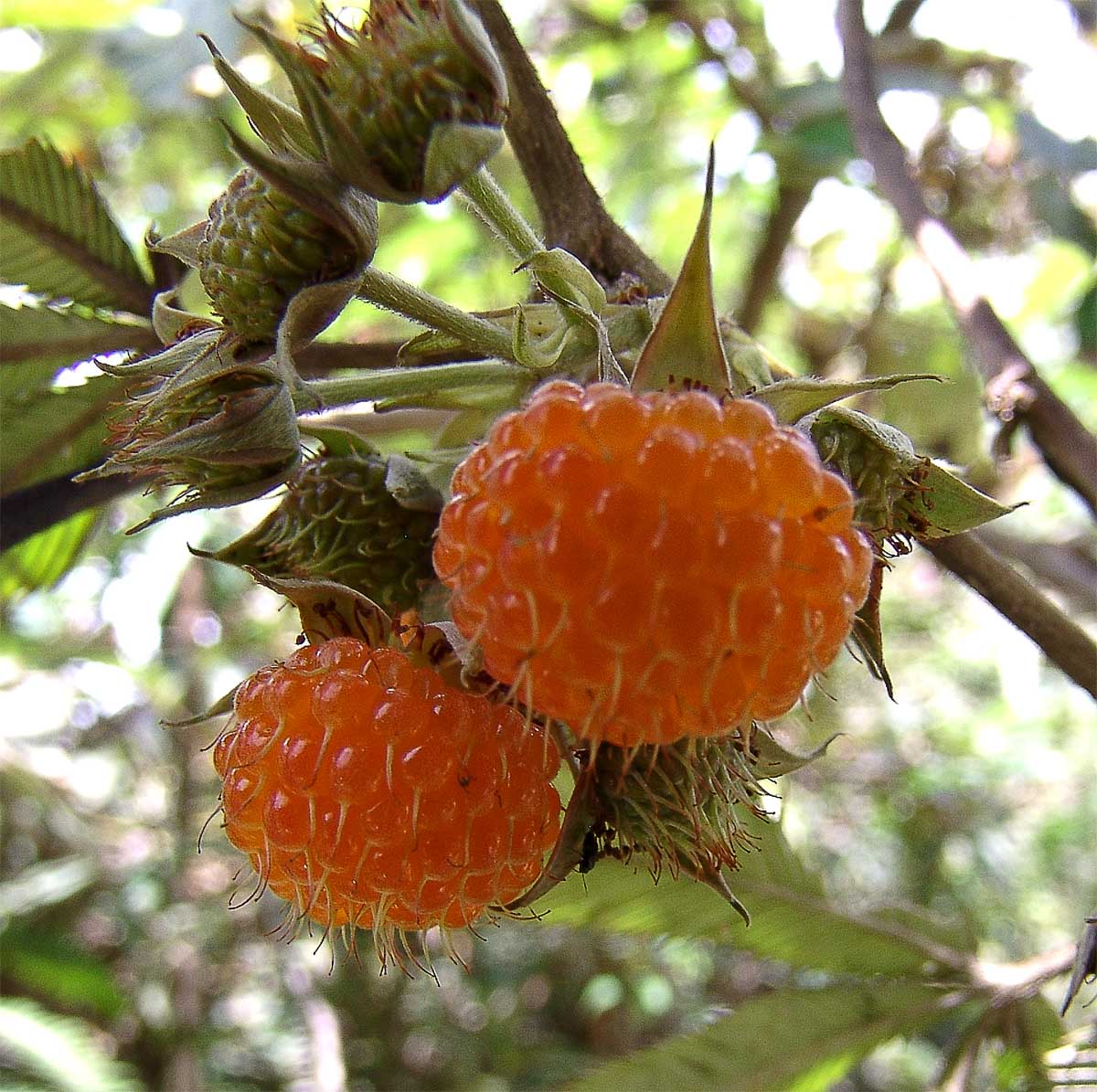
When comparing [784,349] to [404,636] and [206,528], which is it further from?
[404,636]

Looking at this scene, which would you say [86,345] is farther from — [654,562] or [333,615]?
[654,562]

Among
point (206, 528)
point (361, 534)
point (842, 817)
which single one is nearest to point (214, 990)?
point (206, 528)

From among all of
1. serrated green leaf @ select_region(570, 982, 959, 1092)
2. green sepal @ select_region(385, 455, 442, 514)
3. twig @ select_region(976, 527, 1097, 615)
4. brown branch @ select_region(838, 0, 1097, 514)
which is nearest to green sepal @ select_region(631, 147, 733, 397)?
green sepal @ select_region(385, 455, 442, 514)

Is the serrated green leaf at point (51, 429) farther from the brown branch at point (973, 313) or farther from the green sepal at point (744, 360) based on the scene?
the brown branch at point (973, 313)

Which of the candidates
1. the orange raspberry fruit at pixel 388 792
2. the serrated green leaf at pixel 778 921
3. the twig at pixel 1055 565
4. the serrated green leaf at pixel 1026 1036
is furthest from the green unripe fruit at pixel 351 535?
the twig at pixel 1055 565

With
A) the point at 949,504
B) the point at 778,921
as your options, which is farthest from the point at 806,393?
the point at 778,921

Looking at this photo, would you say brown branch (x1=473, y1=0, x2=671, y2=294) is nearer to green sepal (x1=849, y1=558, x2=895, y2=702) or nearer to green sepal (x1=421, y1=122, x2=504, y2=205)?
green sepal (x1=421, y1=122, x2=504, y2=205)

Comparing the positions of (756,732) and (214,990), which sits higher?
(756,732)
